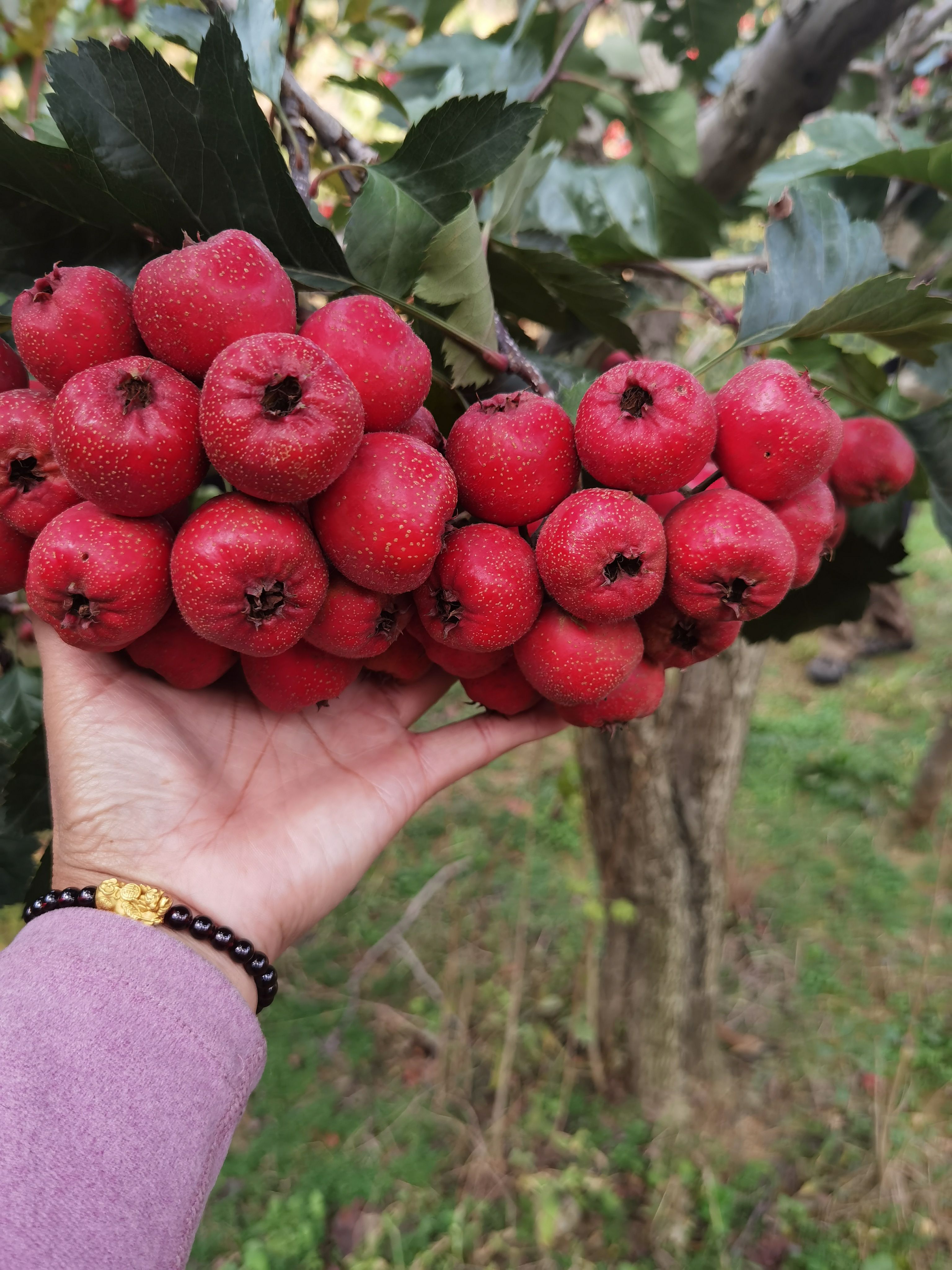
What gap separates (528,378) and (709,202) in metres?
1.01

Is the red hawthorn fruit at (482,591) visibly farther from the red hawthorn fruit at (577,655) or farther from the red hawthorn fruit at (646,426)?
the red hawthorn fruit at (646,426)

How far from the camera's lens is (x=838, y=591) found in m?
1.45

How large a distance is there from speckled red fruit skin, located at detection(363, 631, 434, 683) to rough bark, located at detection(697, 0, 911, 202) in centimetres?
146

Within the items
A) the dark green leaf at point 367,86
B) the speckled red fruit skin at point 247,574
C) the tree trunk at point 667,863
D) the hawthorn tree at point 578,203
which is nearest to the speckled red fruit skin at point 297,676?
the speckled red fruit skin at point 247,574

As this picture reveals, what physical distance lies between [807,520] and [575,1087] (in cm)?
290

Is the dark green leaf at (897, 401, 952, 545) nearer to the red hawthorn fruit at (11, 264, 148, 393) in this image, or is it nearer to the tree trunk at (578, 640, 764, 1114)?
the tree trunk at (578, 640, 764, 1114)

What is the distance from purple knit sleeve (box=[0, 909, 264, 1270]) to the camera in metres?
0.82

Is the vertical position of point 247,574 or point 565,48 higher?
point 565,48

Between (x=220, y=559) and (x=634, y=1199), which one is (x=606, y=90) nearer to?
(x=220, y=559)

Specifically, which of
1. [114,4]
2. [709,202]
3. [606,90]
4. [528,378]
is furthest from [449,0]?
[528,378]

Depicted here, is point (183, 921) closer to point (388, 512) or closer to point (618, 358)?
point (388, 512)

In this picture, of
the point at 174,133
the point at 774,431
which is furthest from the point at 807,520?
the point at 174,133

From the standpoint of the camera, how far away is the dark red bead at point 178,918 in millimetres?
1061

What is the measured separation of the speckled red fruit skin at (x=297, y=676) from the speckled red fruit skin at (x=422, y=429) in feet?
0.98
